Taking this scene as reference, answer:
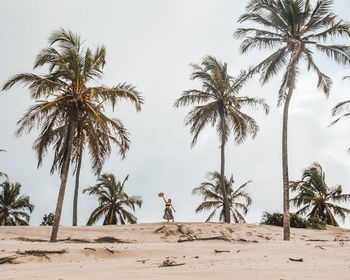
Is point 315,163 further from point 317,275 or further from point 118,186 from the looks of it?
point 317,275

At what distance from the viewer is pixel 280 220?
1766 cm

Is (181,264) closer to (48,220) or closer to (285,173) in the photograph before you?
(285,173)

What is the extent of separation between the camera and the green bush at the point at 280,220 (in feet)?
55.8

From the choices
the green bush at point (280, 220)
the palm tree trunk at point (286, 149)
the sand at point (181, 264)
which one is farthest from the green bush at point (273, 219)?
the sand at point (181, 264)

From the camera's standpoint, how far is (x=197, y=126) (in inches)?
751

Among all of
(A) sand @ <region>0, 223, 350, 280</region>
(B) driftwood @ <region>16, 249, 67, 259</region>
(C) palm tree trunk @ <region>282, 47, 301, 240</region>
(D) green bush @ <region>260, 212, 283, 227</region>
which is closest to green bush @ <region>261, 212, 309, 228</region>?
(D) green bush @ <region>260, 212, 283, 227</region>

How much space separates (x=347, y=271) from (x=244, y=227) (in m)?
10.4

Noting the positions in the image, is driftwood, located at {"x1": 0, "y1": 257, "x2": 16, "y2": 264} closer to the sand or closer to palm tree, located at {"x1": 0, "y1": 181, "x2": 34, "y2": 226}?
the sand

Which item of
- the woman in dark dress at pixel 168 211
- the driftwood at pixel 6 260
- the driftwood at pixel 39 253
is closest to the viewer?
the driftwood at pixel 6 260

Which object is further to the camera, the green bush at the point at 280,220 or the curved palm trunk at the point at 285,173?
the green bush at the point at 280,220

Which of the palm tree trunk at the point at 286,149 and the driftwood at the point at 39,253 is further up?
the palm tree trunk at the point at 286,149

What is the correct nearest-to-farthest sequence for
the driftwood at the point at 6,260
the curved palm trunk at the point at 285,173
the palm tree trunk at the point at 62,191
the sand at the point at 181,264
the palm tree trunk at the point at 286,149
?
the sand at the point at 181,264, the driftwood at the point at 6,260, the palm tree trunk at the point at 62,191, the curved palm trunk at the point at 285,173, the palm tree trunk at the point at 286,149

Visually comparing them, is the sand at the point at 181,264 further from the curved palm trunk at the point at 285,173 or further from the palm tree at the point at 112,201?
the palm tree at the point at 112,201

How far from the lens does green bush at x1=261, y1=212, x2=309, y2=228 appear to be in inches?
670
